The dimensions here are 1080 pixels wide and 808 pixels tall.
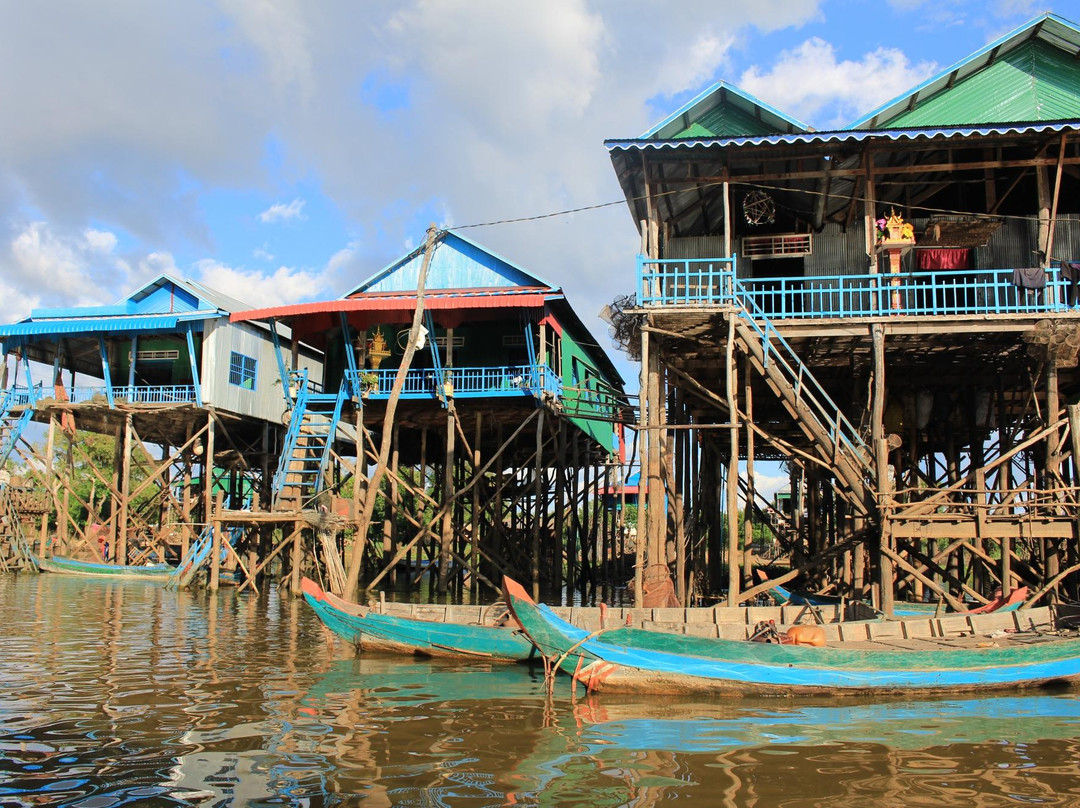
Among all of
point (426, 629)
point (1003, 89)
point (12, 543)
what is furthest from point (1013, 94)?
point (12, 543)

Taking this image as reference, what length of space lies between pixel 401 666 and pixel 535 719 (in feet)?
11.7

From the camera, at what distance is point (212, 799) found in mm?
6320

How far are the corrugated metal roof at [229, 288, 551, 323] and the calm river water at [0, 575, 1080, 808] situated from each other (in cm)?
1056

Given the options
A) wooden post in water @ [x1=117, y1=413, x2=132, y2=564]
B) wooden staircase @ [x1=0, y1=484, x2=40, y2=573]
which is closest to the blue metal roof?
wooden post in water @ [x1=117, y1=413, x2=132, y2=564]

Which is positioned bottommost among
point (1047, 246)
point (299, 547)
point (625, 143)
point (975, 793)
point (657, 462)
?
point (975, 793)

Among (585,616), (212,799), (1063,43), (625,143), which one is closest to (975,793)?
(212,799)

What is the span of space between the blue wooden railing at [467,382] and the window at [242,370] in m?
6.88

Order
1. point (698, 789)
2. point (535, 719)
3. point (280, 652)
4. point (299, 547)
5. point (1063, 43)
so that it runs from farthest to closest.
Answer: point (299, 547) → point (1063, 43) → point (280, 652) → point (535, 719) → point (698, 789)

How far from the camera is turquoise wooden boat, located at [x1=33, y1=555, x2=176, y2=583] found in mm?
24906

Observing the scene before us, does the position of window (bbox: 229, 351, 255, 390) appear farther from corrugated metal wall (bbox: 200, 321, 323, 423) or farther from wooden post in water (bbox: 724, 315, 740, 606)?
wooden post in water (bbox: 724, 315, 740, 606)

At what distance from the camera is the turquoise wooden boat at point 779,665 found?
32.1 feet

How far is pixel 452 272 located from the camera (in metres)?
22.9

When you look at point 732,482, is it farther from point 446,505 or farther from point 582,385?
point 582,385

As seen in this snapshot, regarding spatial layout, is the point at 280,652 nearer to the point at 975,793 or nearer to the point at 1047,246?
the point at 975,793
